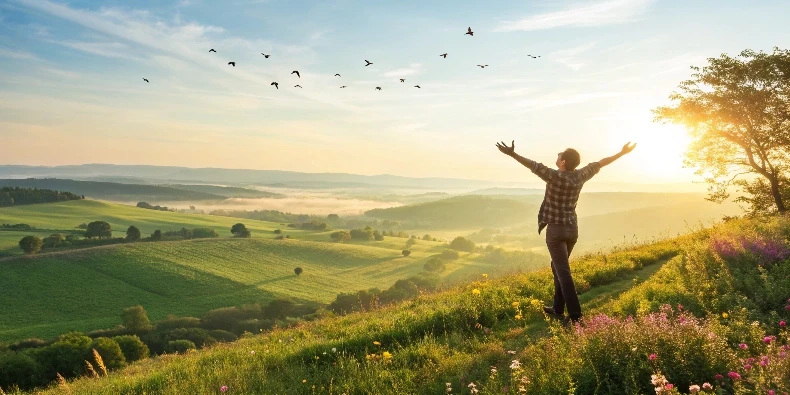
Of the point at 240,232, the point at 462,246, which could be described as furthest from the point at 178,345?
the point at 462,246

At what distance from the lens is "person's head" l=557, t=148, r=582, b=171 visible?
7.61m

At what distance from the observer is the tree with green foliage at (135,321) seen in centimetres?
6456

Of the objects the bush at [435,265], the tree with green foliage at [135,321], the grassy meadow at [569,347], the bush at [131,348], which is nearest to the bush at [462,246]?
the bush at [435,265]

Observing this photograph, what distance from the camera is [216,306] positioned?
8119cm

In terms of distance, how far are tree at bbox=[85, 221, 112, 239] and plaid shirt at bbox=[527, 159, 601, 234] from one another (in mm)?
149072

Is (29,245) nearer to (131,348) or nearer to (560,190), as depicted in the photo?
(131,348)

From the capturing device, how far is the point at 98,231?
129000 millimetres

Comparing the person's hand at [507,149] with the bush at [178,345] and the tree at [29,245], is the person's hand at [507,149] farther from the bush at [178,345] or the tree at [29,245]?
the tree at [29,245]

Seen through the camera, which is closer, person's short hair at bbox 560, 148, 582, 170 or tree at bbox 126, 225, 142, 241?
person's short hair at bbox 560, 148, 582, 170

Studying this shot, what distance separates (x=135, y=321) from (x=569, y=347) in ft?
245

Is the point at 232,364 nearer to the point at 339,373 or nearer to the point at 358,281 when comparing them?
the point at 339,373

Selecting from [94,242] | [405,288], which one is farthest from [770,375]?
[94,242]

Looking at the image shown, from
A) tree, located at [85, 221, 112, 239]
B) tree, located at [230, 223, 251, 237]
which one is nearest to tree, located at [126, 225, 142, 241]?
tree, located at [85, 221, 112, 239]

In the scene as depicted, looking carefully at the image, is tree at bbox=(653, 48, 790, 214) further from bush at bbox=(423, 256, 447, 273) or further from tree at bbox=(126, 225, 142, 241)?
tree at bbox=(126, 225, 142, 241)
